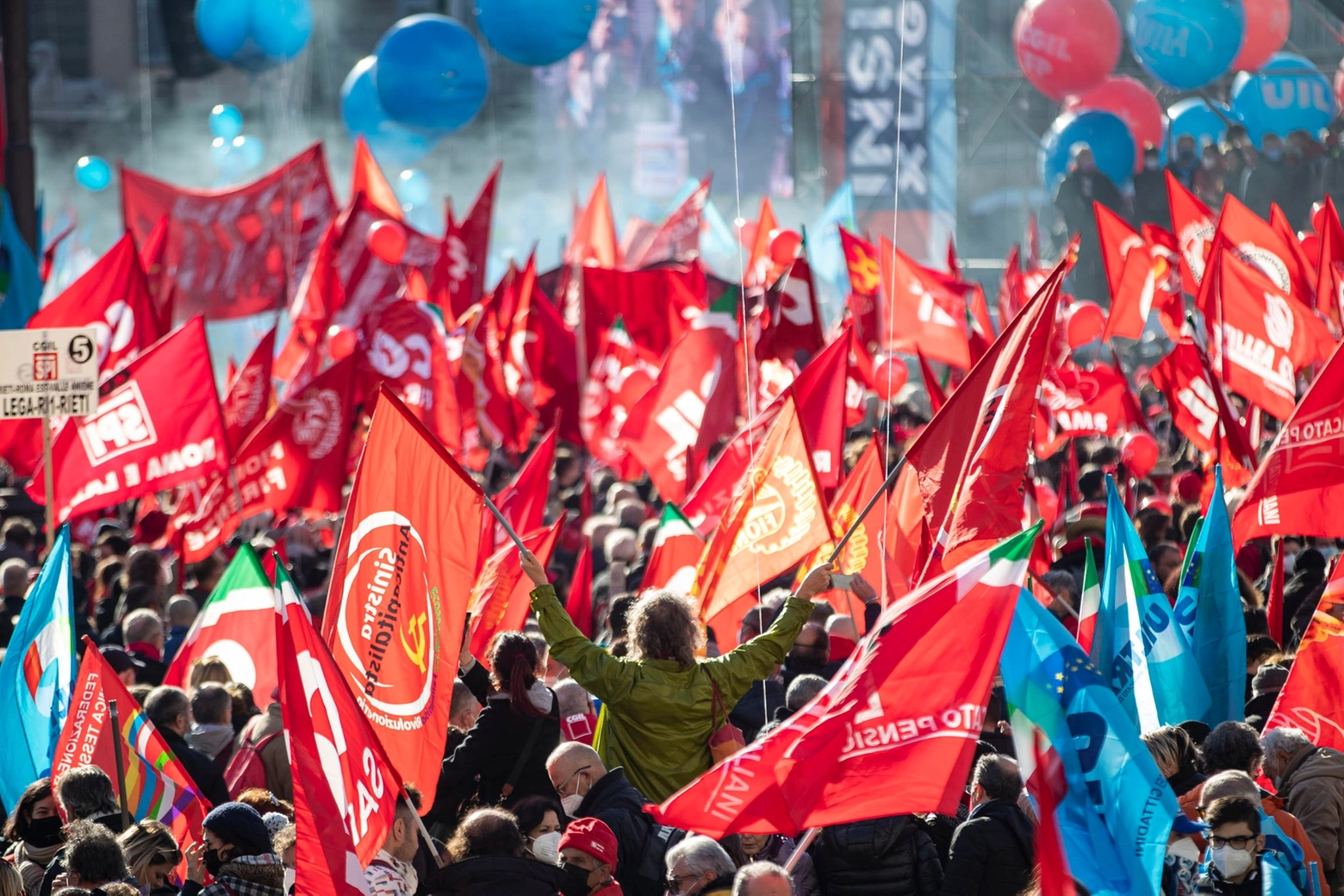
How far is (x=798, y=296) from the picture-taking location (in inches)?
411

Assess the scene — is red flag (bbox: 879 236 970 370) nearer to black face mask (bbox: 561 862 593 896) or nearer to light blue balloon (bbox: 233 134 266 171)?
black face mask (bbox: 561 862 593 896)

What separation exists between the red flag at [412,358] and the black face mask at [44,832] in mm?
6011

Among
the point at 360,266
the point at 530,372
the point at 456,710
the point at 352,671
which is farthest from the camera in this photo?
the point at 360,266

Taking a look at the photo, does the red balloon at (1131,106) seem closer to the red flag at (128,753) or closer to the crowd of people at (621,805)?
the crowd of people at (621,805)

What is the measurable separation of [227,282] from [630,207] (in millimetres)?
11255

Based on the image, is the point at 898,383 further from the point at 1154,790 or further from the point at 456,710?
the point at 1154,790

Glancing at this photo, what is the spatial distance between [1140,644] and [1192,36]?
45.8 feet

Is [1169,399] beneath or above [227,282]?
above

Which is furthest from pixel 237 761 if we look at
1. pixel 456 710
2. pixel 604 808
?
pixel 604 808

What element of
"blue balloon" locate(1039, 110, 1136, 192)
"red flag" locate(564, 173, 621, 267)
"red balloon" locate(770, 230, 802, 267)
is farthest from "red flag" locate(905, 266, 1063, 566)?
"blue balloon" locate(1039, 110, 1136, 192)

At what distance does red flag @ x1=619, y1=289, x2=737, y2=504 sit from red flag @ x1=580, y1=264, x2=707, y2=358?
190cm

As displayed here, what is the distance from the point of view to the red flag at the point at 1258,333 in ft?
29.2

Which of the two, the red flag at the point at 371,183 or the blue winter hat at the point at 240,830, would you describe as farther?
the red flag at the point at 371,183

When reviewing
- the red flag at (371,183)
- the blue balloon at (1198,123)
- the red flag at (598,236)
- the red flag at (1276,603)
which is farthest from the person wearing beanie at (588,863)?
the blue balloon at (1198,123)
